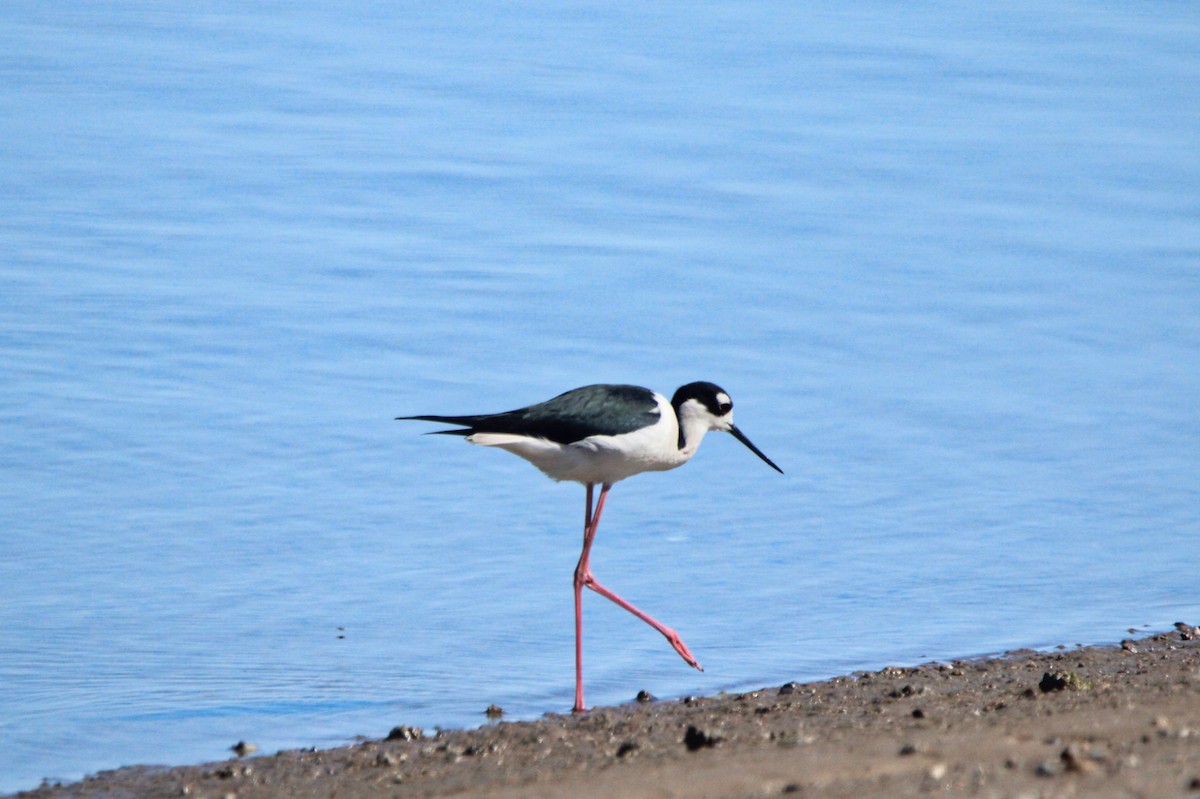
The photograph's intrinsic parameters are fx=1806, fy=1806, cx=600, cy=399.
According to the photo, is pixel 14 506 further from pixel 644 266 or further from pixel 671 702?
pixel 644 266

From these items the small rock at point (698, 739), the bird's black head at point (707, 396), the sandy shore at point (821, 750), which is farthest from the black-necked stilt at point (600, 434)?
the small rock at point (698, 739)

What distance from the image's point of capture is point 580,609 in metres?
7.39

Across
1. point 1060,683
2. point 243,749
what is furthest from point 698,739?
point 243,749

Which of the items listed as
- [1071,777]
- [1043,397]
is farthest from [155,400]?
[1071,777]

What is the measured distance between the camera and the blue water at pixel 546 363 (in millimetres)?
→ 7355

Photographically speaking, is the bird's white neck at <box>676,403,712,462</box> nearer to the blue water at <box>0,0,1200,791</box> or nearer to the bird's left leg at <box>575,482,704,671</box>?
the bird's left leg at <box>575,482,704,671</box>

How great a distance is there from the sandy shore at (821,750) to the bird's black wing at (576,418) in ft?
4.18

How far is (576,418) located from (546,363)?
3114 millimetres

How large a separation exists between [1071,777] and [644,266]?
7.88 meters

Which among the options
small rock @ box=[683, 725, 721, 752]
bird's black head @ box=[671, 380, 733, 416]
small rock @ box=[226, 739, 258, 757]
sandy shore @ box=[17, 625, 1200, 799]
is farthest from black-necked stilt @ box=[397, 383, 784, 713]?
small rock @ box=[683, 725, 721, 752]

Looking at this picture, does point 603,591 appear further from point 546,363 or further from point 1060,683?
point 546,363

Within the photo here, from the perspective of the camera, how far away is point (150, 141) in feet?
49.6

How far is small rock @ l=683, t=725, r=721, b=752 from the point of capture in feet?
17.6

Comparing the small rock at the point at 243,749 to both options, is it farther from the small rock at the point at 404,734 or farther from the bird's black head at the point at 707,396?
the bird's black head at the point at 707,396
